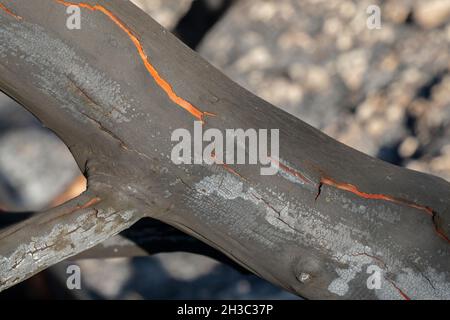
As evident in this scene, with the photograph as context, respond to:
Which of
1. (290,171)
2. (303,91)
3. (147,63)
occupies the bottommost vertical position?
(303,91)

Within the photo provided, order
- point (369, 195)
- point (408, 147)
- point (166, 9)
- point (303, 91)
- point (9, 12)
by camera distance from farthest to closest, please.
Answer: point (166, 9)
point (303, 91)
point (408, 147)
point (369, 195)
point (9, 12)

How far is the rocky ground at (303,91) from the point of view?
172 cm

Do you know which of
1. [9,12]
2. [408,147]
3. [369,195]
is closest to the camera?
[9,12]

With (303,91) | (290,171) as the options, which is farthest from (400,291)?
(303,91)

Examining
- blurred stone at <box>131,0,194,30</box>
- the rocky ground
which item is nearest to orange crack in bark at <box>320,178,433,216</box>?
the rocky ground

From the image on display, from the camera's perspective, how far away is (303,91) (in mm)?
1850

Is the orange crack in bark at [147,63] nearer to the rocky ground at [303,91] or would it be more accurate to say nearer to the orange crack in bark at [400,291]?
the orange crack in bark at [400,291]

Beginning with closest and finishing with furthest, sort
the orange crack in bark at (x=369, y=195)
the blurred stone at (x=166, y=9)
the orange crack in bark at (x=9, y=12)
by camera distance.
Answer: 1. the orange crack in bark at (x=9, y=12)
2. the orange crack in bark at (x=369, y=195)
3. the blurred stone at (x=166, y=9)

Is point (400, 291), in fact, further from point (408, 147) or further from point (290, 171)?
point (408, 147)

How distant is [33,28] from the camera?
90 centimetres

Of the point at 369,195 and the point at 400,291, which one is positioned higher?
the point at 369,195

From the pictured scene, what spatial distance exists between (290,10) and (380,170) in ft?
3.30

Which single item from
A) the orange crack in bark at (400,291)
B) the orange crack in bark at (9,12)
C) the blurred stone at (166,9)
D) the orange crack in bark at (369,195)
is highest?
the orange crack in bark at (9,12)

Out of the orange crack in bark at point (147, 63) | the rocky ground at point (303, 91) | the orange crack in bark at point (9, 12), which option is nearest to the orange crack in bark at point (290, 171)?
the orange crack in bark at point (147, 63)
